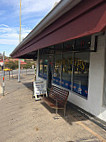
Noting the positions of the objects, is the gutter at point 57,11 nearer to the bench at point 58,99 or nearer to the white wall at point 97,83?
the white wall at point 97,83

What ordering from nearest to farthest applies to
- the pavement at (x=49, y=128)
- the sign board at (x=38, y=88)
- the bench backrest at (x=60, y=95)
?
the pavement at (x=49, y=128) < the bench backrest at (x=60, y=95) < the sign board at (x=38, y=88)

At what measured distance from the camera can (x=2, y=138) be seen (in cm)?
301

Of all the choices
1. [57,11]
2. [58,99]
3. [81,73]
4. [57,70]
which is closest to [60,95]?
[58,99]

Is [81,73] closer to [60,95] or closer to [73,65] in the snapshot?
[73,65]

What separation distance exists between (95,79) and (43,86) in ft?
10.0

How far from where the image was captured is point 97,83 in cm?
350

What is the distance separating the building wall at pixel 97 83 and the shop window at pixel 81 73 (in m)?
0.33

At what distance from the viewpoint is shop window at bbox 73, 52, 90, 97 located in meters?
4.15

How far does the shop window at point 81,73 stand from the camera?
415 centimetres

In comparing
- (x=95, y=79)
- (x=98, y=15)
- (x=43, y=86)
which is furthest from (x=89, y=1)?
(x=43, y=86)

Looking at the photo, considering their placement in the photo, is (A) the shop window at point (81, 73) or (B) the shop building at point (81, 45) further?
(A) the shop window at point (81, 73)

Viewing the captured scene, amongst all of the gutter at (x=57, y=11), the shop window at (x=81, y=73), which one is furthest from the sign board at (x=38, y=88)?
the gutter at (x=57, y=11)

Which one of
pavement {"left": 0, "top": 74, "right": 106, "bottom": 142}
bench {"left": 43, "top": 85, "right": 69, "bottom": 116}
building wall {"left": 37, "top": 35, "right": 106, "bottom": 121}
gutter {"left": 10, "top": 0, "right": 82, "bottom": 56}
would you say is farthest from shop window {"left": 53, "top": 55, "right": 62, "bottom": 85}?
gutter {"left": 10, "top": 0, "right": 82, "bottom": 56}

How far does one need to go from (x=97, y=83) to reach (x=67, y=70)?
1.99 meters
